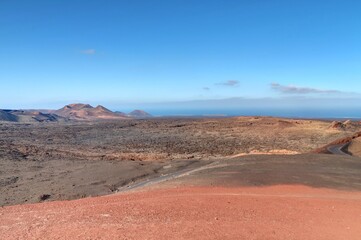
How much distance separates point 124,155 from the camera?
100 ft

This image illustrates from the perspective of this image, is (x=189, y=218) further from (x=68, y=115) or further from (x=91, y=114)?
(x=91, y=114)

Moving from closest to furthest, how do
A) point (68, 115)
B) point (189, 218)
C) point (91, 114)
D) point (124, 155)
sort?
point (189, 218)
point (124, 155)
point (68, 115)
point (91, 114)

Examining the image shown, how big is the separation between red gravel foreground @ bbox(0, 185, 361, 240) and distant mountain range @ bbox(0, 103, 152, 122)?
7998 centimetres

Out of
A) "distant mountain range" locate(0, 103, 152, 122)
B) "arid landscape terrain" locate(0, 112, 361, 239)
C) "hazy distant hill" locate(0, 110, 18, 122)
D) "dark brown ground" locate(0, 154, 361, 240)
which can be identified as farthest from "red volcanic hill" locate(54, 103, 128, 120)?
"dark brown ground" locate(0, 154, 361, 240)

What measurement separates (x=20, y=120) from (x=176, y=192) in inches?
3152

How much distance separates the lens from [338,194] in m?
12.0

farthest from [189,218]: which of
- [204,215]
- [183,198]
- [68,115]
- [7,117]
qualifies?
[68,115]

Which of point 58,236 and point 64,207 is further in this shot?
point 64,207

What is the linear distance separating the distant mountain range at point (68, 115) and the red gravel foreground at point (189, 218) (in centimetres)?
7998

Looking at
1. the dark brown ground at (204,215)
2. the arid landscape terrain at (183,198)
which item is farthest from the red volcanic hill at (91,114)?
the dark brown ground at (204,215)

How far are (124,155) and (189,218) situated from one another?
23.0 m

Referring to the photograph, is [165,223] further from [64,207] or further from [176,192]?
[176,192]

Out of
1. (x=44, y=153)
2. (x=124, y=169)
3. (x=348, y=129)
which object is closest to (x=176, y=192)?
(x=124, y=169)

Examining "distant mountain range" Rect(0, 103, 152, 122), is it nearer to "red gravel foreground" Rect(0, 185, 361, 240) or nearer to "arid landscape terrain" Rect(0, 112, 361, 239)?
"arid landscape terrain" Rect(0, 112, 361, 239)
